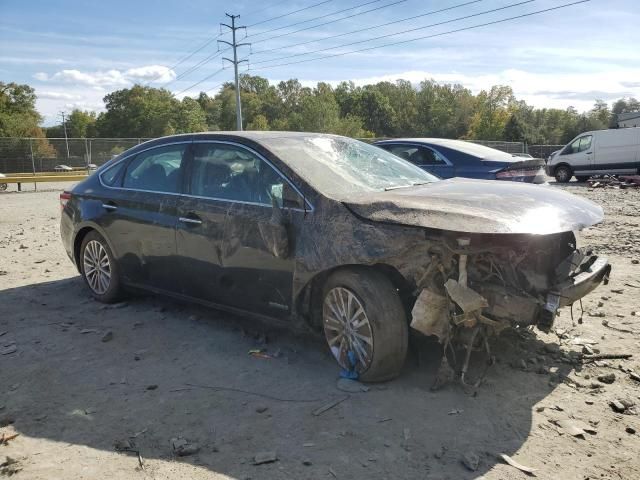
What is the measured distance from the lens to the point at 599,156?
68.8 ft

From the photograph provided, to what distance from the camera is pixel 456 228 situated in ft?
10.5

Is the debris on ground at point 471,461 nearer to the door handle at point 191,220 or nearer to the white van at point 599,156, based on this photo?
the door handle at point 191,220

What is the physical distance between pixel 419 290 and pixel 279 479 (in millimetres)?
1433

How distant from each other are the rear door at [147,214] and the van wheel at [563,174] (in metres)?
20.4

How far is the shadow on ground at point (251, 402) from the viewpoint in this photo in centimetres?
295

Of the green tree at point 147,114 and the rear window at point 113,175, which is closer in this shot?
the rear window at point 113,175

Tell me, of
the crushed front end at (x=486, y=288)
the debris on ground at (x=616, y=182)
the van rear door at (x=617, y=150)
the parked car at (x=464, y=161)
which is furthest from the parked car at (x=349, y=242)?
the van rear door at (x=617, y=150)

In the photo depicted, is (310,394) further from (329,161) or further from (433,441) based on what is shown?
(329,161)

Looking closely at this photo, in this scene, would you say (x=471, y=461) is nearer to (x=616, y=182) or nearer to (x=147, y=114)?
(x=616, y=182)

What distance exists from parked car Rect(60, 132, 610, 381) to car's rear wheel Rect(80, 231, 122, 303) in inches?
12.4

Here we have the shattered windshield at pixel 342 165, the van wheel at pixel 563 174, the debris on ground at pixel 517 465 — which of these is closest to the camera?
the debris on ground at pixel 517 465

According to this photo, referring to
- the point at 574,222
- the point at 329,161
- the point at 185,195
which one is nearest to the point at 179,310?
the point at 185,195

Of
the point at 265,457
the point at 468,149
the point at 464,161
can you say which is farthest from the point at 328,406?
the point at 468,149

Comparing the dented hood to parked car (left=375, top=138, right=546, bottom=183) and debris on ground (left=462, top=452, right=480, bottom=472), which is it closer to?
debris on ground (left=462, top=452, right=480, bottom=472)
